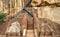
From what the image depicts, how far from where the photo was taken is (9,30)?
8.63ft

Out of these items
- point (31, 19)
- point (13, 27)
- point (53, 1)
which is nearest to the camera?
point (13, 27)

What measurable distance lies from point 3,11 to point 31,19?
0.60 meters

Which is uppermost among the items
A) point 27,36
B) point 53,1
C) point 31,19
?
point 53,1

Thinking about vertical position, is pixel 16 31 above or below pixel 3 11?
below

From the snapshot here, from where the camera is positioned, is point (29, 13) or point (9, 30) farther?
point (29, 13)

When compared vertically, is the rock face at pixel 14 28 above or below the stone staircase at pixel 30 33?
above

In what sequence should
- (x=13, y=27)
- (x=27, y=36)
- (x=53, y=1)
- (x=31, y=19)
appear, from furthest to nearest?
1. (x=53, y=1)
2. (x=31, y=19)
3. (x=13, y=27)
4. (x=27, y=36)

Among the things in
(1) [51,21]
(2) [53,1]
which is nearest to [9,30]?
(1) [51,21]

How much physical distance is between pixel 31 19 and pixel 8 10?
1.77ft

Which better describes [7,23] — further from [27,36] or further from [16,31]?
[27,36]

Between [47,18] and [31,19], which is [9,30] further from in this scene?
[47,18]

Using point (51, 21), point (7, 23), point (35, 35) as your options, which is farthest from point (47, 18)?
point (7, 23)

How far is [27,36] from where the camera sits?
2498 millimetres

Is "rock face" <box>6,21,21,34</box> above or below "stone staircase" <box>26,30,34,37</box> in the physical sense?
above
